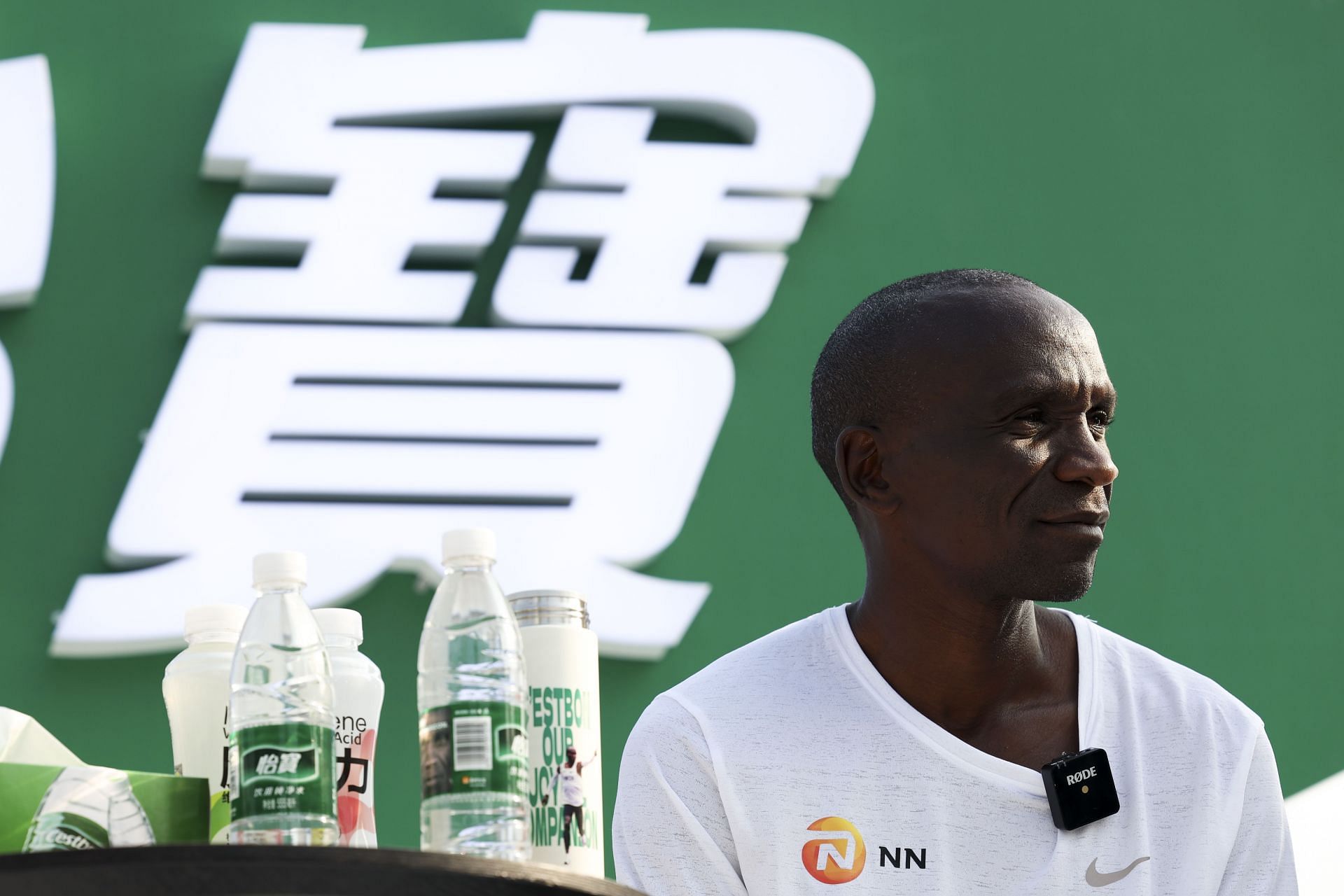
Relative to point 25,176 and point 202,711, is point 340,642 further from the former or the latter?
point 25,176

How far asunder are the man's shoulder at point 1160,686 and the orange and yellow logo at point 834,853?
1.08 ft

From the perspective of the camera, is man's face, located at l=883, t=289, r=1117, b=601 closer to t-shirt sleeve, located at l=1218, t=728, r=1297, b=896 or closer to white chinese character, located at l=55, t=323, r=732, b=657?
t-shirt sleeve, located at l=1218, t=728, r=1297, b=896

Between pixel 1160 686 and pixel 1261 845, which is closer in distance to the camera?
pixel 1261 845

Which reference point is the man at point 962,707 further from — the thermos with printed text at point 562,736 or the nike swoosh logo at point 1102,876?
the thermos with printed text at point 562,736

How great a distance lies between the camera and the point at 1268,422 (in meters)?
3.52

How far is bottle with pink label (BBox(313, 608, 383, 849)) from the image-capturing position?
1.13m

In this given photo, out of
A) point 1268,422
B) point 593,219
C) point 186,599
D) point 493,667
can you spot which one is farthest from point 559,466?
point 493,667

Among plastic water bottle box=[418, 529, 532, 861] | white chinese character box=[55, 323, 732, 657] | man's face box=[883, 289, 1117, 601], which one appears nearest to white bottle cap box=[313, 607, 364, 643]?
plastic water bottle box=[418, 529, 532, 861]

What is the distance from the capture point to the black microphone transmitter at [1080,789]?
166 cm

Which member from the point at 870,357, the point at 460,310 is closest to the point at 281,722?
the point at 870,357

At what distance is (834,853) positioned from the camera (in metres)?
1.65

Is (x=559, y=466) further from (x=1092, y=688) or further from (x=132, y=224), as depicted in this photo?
(x=1092, y=688)

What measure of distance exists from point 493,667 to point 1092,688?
881mm

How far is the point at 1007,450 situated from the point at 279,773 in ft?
3.05
